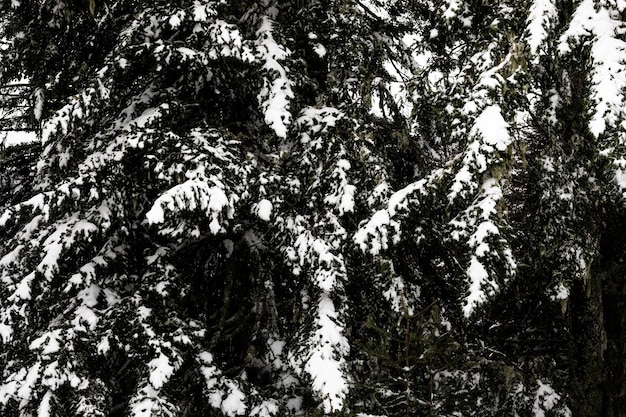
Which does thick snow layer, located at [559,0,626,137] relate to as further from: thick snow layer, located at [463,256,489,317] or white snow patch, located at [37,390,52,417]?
white snow patch, located at [37,390,52,417]

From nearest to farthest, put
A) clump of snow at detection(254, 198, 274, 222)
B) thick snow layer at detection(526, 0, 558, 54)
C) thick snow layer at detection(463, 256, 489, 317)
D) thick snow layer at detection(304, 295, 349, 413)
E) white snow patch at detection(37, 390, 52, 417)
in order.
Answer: thick snow layer at detection(463, 256, 489, 317)
thick snow layer at detection(526, 0, 558, 54)
thick snow layer at detection(304, 295, 349, 413)
white snow patch at detection(37, 390, 52, 417)
clump of snow at detection(254, 198, 274, 222)

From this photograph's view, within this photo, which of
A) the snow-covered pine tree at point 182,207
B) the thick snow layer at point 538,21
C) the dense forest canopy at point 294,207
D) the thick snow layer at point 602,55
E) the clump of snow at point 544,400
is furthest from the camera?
the clump of snow at point 544,400

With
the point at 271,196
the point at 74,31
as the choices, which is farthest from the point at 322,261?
the point at 74,31

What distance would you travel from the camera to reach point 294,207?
5.46 meters

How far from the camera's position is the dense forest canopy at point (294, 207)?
4.52 m

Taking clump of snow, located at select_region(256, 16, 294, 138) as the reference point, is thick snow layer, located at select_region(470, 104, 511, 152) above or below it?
below

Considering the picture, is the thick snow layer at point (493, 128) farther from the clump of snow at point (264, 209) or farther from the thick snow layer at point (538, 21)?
the clump of snow at point (264, 209)

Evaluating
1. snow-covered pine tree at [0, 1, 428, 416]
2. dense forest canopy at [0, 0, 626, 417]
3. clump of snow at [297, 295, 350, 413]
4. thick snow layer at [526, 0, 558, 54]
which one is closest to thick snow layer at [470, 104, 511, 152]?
dense forest canopy at [0, 0, 626, 417]

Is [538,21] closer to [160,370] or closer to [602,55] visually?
[602,55]

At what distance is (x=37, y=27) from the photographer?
6398mm

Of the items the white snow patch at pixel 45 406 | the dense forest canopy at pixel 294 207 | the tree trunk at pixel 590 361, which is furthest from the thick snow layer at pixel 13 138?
the tree trunk at pixel 590 361

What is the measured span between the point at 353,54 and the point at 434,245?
2333 millimetres

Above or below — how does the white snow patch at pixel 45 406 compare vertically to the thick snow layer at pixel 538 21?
below

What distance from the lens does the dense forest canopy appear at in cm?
452
